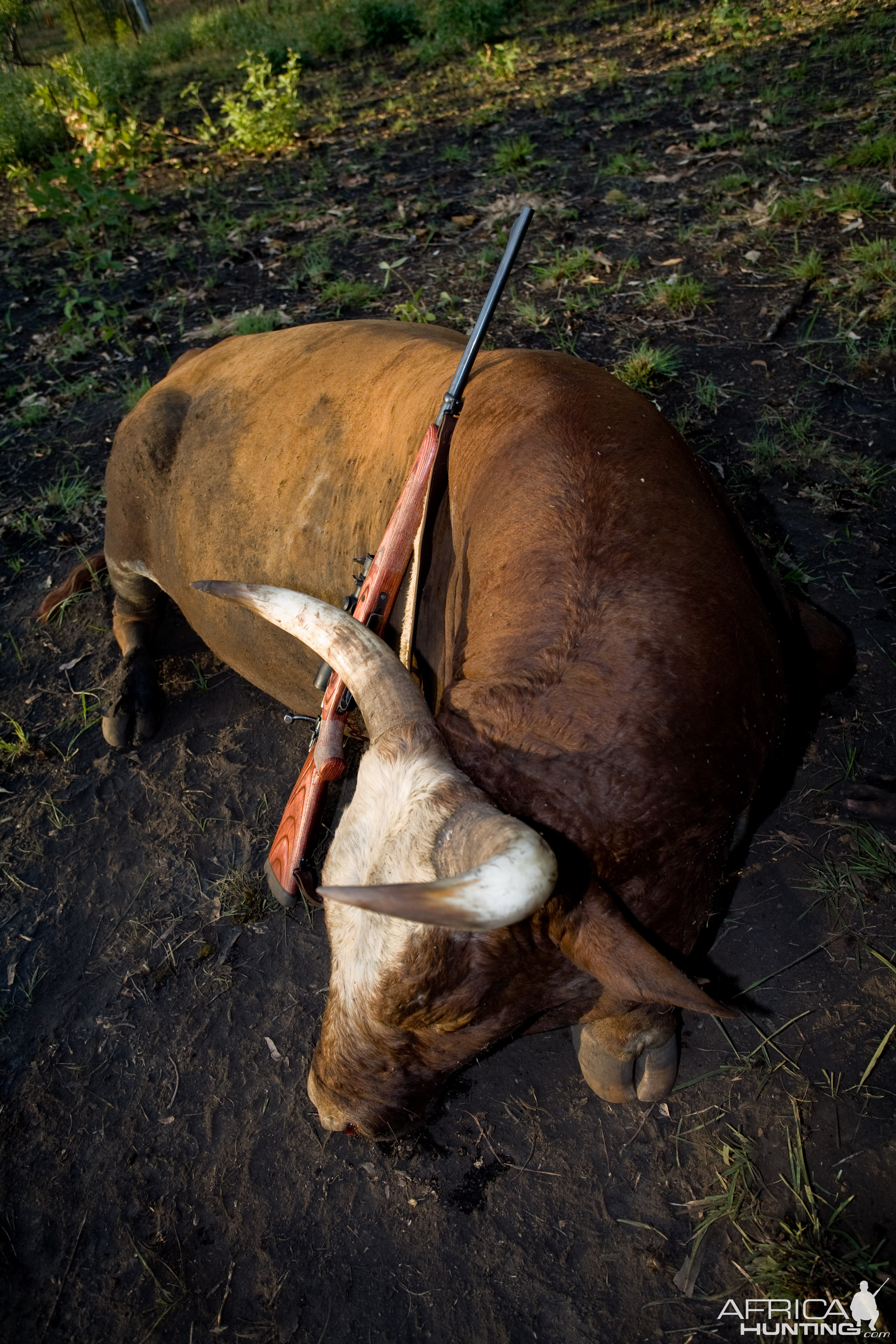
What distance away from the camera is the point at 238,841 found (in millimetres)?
3402

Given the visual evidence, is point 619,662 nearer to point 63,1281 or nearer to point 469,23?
point 63,1281

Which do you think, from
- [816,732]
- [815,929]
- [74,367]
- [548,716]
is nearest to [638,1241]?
[815,929]

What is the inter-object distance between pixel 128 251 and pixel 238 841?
262 inches

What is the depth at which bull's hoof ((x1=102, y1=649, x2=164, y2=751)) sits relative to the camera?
3.76 meters

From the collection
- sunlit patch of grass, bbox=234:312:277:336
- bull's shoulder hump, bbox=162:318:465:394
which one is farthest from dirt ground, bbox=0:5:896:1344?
sunlit patch of grass, bbox=234:312:277:336

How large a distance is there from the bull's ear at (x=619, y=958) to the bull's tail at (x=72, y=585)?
12.5 feet

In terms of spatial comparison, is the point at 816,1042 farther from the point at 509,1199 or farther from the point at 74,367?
the point at 74,367

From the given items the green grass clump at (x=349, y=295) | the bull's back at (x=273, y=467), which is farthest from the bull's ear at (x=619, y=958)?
the green grass clump at (x=349, y=295)

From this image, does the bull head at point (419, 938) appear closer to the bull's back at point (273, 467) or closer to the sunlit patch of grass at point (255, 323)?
the bull's back at point (273, 467)

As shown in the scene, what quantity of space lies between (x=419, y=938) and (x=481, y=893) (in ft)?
1.58

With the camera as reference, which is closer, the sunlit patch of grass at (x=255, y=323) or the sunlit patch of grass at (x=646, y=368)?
the sunlit patch of grass at (x=646, y=368)

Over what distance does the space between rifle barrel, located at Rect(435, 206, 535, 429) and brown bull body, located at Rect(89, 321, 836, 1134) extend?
80 mm

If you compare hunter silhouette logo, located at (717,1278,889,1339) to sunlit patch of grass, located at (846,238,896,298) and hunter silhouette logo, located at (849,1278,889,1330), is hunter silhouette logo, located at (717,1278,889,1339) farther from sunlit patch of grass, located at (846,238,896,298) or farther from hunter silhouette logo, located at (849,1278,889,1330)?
sunlit patch of grass, located at (846,238,896,298)

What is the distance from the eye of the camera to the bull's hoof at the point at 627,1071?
2389 mm
